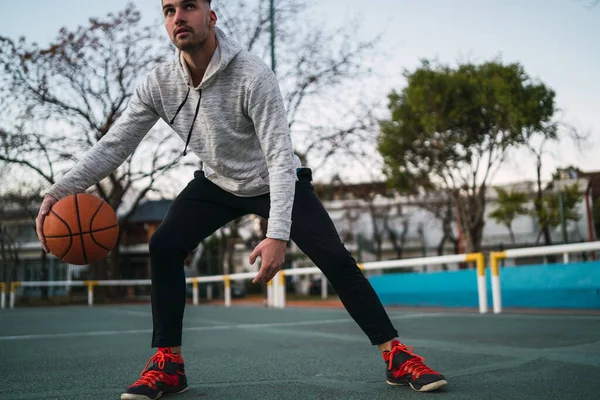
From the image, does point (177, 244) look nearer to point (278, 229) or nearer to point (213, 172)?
point (213, 172)

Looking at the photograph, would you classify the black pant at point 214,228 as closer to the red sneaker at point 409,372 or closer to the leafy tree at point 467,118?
the red sneaker at point 409,372

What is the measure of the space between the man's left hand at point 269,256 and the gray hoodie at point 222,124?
0.60ft

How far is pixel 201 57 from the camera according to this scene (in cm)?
270

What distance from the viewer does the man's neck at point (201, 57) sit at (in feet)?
8.82

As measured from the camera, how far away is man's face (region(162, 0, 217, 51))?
255 centimetres

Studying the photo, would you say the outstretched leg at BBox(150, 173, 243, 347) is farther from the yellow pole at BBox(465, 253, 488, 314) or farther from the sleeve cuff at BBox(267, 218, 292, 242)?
the yellow pole at BBox(465, 253, 488, 314)

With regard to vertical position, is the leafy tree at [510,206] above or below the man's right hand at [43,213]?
above

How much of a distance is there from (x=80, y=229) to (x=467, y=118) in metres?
21.9

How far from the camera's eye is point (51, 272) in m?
43.4

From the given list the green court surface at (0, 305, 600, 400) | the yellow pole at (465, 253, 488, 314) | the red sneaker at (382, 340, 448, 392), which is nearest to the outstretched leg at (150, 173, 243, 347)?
the green court surface at (0, 305, 600, 400)

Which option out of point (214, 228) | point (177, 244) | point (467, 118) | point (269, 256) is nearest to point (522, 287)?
point (214, 228)

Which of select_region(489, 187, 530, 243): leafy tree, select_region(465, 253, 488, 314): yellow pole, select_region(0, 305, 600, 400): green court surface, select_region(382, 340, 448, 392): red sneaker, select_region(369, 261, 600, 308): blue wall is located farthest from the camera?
select_region(489, 187, 530, 243): leafy tree

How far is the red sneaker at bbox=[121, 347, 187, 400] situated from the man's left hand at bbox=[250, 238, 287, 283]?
0.88 m

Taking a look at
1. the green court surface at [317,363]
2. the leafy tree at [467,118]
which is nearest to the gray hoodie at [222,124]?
the green court surface at [317,363]
